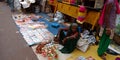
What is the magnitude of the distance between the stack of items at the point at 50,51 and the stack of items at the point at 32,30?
0.32m

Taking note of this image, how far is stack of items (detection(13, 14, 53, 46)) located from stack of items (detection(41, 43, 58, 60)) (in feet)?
1.04

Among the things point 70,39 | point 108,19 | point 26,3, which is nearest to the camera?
point 108,19

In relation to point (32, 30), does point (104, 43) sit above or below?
above

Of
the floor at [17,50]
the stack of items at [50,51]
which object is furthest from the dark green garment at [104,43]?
the stack of items at [50,51]

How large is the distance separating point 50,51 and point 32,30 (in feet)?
4.22

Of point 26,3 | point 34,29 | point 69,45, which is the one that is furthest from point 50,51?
point 26,3

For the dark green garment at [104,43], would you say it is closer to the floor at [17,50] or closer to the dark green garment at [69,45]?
the floor at [17,50]

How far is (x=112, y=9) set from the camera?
2621mm

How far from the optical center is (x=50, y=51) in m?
3.11

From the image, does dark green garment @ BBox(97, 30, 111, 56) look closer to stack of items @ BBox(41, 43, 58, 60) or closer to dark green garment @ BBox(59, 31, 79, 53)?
dark green garment @ BBox(59, 31, 79, 53)

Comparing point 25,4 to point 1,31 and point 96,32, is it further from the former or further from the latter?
point 96,32

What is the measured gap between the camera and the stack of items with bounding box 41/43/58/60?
2959 millimetres

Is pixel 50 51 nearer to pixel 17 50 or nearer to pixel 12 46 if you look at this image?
pixel 17 50

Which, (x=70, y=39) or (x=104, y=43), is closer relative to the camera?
(x=104, y=43)
